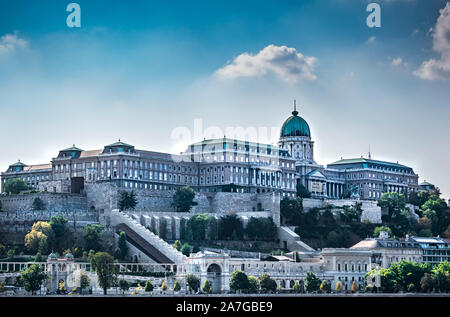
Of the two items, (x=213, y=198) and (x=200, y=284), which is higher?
(x=213, y=198)

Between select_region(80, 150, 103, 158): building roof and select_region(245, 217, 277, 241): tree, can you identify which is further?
select_region(80, 150, 103, 158): building roof

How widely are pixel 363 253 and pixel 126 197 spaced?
29129 mm

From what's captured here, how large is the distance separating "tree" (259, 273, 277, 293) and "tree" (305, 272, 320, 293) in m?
3.45

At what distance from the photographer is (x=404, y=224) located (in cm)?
16612

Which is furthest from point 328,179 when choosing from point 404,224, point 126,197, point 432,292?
point 432,292

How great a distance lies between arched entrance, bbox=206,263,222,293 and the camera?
128625 millimetres

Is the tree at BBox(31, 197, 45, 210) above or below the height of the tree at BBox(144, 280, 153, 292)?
above

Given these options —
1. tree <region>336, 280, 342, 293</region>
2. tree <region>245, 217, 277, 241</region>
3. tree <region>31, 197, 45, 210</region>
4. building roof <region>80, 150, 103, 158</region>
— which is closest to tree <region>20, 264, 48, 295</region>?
tree <region>31, 197, 45, 210</region>

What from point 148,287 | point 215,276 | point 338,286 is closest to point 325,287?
point 338,286

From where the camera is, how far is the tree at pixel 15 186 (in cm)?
15875

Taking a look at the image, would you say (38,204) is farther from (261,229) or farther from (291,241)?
(291,241)

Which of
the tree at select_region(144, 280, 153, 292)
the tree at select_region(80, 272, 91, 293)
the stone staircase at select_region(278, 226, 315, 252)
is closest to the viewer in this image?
the tree at select_region(80, 272, 91, 293)

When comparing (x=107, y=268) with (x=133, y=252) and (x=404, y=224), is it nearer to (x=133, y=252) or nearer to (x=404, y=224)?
(x=133, y=252)

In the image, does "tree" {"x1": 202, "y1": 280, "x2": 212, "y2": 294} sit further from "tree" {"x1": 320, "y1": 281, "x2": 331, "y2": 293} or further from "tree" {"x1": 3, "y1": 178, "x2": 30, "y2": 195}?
"tree" {"x1": 3, "y1": 178, "x2": 30, "y2": 195}
